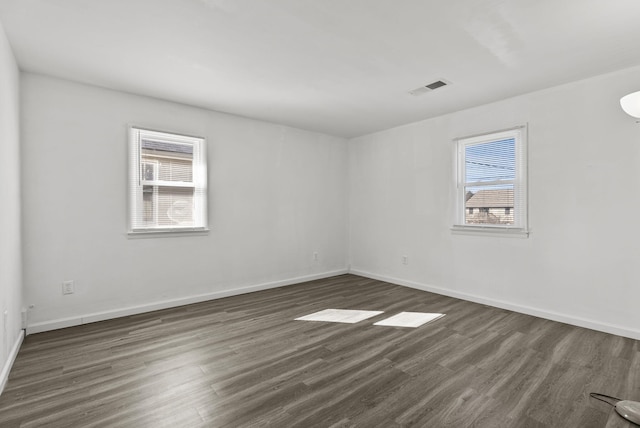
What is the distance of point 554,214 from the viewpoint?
344cm

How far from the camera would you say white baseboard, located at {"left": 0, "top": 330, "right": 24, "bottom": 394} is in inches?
83.9

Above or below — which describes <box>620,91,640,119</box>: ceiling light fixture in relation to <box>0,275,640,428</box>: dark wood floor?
above

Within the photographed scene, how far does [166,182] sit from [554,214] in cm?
451

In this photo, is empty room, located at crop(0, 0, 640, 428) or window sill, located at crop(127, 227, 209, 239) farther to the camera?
window sill, located at crop(127, 227, 209, 239)

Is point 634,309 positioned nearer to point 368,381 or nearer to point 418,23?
point 368,381

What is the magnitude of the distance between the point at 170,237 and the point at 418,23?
11.4 ft

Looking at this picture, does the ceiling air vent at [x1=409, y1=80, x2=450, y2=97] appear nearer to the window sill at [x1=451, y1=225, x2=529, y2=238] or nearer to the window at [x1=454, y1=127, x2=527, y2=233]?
the window at [x1=454, y1=127, x2=527, y2=233]

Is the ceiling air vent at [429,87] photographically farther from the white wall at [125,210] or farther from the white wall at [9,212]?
the white wall at [9,212]

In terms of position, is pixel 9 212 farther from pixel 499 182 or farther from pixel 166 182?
pixel 499 182

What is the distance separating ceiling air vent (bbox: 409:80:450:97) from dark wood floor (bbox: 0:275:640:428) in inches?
100

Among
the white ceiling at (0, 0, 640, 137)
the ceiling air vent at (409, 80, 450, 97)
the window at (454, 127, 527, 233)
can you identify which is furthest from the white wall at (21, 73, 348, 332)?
the window at (454, 127, 527, 233)

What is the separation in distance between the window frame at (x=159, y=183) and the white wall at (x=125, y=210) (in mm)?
83

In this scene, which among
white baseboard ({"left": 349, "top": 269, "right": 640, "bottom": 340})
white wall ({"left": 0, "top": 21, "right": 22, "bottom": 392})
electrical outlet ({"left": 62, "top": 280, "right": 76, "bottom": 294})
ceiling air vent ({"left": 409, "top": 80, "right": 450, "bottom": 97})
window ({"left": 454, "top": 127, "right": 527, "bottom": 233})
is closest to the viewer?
white wall ({"left": 0, "top": 21, "right": 22, "bottom": 392})

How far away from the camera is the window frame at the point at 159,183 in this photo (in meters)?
3.64
